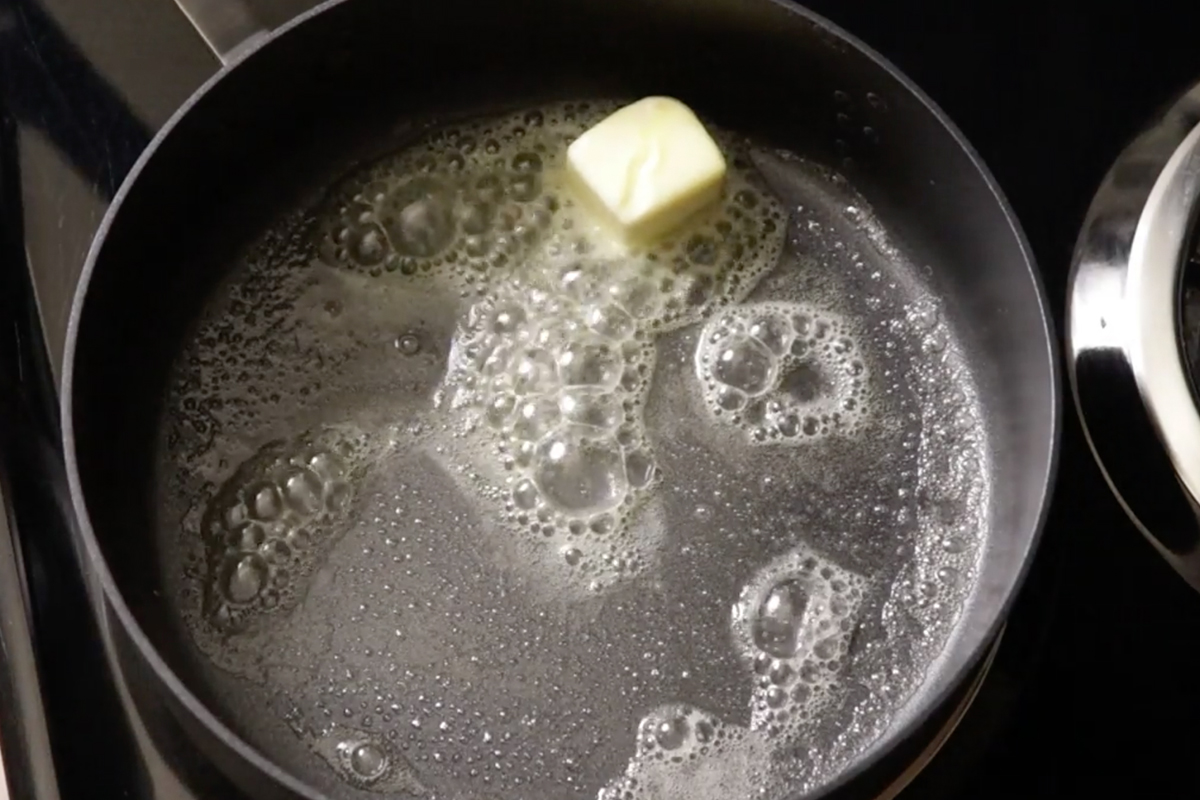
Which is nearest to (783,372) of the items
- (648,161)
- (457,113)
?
(648,161)

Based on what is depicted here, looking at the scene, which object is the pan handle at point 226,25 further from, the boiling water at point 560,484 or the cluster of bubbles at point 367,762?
the cluster of bubbles at point 367,762

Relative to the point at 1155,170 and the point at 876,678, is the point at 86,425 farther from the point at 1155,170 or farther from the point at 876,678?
the point at 1155,170

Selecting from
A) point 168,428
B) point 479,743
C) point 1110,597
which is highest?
point 168,428

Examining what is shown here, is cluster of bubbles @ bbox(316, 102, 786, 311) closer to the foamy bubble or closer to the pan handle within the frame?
the pan handle

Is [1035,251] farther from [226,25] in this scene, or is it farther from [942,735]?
[226,25]

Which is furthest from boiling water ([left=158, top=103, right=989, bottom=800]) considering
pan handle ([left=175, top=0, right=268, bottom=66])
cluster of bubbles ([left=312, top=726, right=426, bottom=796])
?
pan handle ([left=175, top=0, right=268, bottom=66])

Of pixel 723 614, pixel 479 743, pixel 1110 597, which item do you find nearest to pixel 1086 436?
pixel 1110 597
